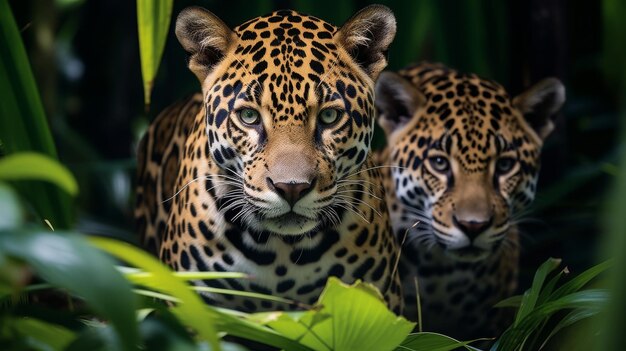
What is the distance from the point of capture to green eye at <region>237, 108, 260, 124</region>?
3.22 m

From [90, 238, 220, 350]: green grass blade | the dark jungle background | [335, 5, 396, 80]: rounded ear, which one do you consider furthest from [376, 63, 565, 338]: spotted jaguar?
[90, 238, 220, 350]: green grass blade

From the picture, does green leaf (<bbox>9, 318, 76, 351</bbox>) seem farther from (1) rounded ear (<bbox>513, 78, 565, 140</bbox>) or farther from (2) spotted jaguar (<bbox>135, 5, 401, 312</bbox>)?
(1) rounded ear (<bbox>513, 78, 565, 140</bbox>)

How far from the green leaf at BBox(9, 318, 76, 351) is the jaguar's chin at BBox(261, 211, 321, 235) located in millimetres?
857

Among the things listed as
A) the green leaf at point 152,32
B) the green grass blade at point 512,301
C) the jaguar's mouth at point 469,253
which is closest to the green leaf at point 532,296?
the green grass blade at point 512,301

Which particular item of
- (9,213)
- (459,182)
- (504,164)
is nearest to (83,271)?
(9,213)

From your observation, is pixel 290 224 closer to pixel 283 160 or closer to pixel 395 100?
pixel 283 160

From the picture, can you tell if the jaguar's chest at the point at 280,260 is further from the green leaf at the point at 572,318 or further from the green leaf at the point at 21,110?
the green leaf at the point at 572,318

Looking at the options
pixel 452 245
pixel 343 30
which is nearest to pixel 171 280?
pixel 343 30

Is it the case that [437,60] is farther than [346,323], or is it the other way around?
[437,60]

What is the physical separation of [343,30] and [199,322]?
1545 millimetres

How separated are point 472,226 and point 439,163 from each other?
37cm

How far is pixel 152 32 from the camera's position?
10.9 feet

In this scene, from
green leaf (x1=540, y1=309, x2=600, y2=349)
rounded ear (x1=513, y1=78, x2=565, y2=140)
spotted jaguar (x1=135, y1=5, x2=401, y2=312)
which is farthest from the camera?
rounded ear (x1=513, y1=78, x2=565, y2=140)

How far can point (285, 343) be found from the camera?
2.55m
